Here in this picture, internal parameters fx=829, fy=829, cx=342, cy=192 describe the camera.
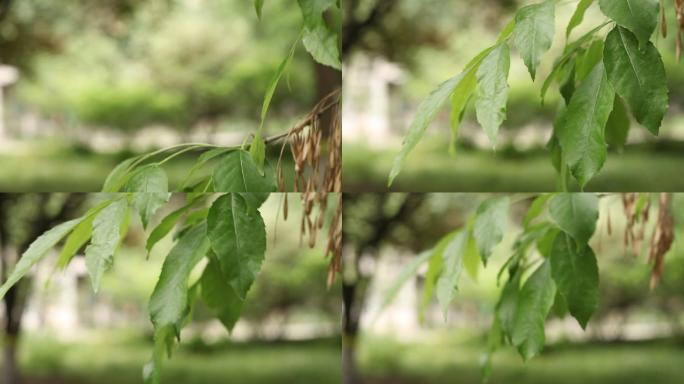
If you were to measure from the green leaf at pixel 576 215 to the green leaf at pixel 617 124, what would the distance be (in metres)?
0.35

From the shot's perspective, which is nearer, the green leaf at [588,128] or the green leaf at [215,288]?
the green leaf at [588,128]

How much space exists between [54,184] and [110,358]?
36 cm

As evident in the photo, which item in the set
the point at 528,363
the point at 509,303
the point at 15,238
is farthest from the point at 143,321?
the point at 509,303

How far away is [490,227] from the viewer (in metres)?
0.93

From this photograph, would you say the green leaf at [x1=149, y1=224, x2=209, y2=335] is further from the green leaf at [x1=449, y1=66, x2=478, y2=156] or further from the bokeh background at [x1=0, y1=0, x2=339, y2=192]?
the bokeh background at [x1=0, y1=0, x2=339, y2=192]

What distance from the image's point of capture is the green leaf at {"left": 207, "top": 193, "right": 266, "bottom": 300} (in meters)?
0.72

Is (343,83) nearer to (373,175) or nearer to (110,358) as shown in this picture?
(373,175)

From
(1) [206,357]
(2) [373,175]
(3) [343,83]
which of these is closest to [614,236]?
(2) [373,175]

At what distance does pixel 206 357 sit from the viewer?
5.30 feet

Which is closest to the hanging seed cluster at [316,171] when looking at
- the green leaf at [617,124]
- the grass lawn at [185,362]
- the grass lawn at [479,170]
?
the grass lawn at [479,170]

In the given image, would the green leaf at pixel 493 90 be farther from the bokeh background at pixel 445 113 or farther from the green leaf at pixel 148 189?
the bokeh background at pixel 445 113

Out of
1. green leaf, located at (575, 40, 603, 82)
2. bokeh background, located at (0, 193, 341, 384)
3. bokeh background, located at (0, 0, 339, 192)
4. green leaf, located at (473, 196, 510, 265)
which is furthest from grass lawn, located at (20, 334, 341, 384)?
green leaf, located at (575, 40, 603, 82)

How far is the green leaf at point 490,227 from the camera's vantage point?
3.04ft

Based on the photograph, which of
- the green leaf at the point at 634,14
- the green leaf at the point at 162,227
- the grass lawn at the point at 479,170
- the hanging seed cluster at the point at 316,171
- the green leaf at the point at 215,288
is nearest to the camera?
the green leaf at the point at 634,14
